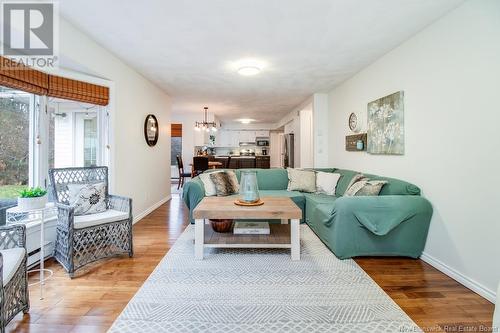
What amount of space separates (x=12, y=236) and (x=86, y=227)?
2.14ft

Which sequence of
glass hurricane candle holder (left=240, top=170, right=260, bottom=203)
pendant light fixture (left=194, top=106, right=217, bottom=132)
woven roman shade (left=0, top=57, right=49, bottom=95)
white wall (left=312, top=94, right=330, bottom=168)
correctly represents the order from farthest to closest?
pendant light fixture (left=194, top=106, right=217, bottom=132) < white wall (left=312, top=94, right=330, bottom=168) < glass hurricane candle holder (left=240, top=170, right=260, bottom=203) < woven roman shade (left=0, top=57, right=49, bottom=95)

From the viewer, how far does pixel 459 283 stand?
86.0 inches

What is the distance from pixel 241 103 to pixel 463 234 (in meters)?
5.39

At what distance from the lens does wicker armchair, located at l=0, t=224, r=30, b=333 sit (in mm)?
1417

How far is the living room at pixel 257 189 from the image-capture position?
181 centimetres

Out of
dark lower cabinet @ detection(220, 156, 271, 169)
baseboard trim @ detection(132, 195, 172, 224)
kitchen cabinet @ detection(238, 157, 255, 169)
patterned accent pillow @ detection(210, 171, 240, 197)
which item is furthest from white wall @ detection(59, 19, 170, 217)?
kitchen cabinet @ detection(238, 157, 255, 169)

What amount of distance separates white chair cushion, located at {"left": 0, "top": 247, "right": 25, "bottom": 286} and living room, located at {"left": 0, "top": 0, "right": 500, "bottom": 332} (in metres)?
0.01

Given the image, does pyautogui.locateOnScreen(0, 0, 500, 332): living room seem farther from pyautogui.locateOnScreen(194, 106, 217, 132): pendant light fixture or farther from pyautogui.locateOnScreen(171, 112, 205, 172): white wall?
pyautogui.locateOnScreen(171, 112, 205, 172): white wall

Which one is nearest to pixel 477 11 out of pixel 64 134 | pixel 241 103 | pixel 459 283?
pixel 459 283

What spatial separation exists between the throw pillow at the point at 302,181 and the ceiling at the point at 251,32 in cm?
169

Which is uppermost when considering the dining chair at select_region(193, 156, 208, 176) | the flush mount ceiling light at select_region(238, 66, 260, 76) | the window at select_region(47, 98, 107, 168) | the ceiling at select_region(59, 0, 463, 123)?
the ceiling at select_region(59, 0, 463, 123)

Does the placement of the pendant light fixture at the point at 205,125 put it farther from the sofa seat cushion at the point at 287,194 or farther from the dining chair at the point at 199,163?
the sofa seat cushion at the point at 287,194

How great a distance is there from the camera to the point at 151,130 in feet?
15.4

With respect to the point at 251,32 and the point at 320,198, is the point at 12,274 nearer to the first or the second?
the point at 251,32
